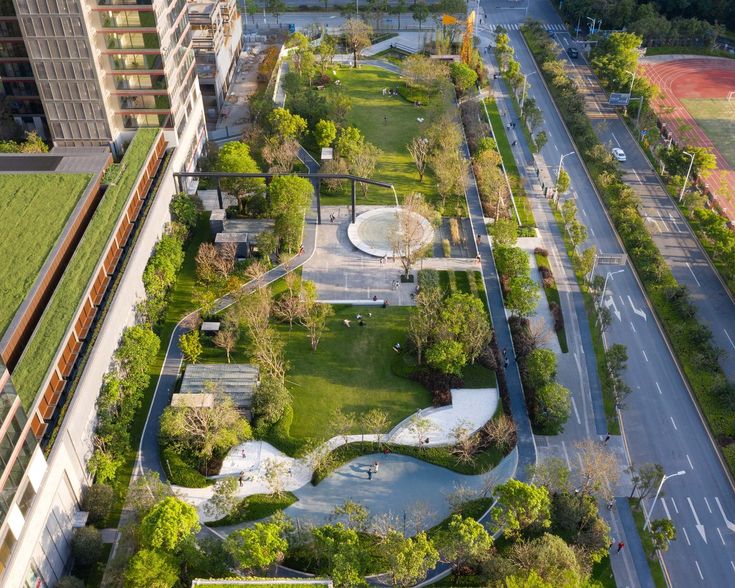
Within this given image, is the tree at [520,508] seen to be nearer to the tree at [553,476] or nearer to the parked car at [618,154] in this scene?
the tree at [553,476]

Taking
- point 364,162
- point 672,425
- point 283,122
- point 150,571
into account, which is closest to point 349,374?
point 150,571

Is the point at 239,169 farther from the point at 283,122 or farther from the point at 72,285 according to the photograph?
the point at 72,285

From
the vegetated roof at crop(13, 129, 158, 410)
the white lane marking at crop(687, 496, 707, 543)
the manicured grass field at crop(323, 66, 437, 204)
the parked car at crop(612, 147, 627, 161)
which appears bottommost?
the manicured grass field at crop(323, 66, 437, 204)

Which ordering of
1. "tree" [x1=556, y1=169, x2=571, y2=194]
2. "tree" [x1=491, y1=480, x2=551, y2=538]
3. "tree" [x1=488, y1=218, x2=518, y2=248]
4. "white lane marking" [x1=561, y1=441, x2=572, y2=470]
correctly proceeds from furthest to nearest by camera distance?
"tree" [x1=556, y1=169, x2=571, y2=194], "tree" [x1=488, y1=218, x2=518, y2=248], "white lane marking" [x1=561, y1=441, x2=572, y2=470], "tree" [x1=491, y1=480, x2=551, y2=538]

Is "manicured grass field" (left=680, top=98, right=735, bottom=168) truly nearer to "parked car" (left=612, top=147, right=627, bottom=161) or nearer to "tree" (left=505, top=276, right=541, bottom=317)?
"parked car" (left=612, top=147, right=627, bottom=161)

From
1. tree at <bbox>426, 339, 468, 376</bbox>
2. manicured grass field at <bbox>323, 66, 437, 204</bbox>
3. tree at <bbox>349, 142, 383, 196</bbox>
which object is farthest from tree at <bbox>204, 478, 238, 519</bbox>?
tree at <bbox>349, 142, 383, 196</bbox>

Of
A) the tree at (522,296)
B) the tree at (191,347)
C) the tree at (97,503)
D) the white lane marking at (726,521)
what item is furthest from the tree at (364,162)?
the white lane marking at (726,521)

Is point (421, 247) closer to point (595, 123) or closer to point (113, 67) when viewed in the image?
point (113, 67)
